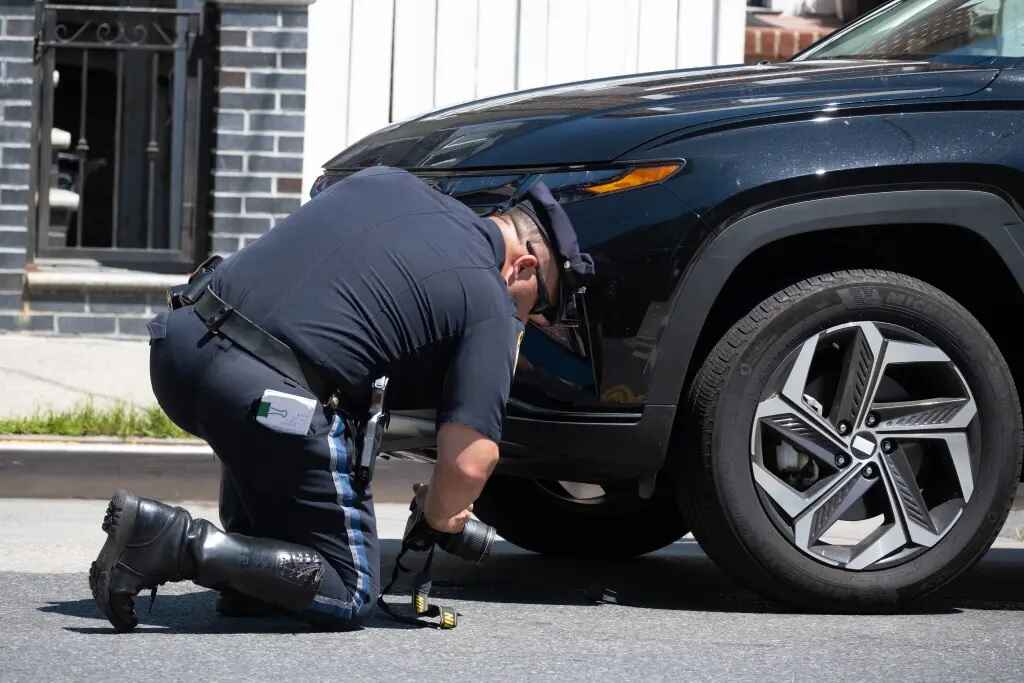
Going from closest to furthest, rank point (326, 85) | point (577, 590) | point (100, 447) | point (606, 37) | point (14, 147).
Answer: point (577, 590) < point (100, 447) < point (14, 147) < point (326, 85) < point (606, 37)

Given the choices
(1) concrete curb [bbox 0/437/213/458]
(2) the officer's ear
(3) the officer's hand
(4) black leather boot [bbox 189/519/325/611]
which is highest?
(2) the officer's ear

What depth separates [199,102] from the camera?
917 cm

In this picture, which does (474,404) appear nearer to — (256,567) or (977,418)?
(256,567)

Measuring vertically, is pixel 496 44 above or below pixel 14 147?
above

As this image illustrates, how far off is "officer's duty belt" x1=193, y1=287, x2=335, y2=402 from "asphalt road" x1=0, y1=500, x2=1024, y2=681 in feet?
1.86

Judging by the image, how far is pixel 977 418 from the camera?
4379 millimetres

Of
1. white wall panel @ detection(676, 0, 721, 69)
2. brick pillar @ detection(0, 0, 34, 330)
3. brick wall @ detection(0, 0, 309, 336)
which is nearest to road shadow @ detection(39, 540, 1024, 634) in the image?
brick wall @ detection(0, 0, 309, 336)

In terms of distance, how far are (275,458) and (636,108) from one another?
1.19 meters

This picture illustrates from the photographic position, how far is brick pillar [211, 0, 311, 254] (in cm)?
891

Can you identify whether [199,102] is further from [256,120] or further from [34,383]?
[34,383]

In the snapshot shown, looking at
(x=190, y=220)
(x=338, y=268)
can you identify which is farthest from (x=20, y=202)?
(x=338, y=268)

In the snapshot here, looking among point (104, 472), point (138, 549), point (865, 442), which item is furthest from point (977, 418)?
point (104, 472)

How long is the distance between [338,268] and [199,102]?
5.40m

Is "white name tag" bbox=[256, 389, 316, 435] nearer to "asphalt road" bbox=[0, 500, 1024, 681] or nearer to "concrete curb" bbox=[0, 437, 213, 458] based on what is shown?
"asphalt road" bbox=[0, 500, 1024, 681]
